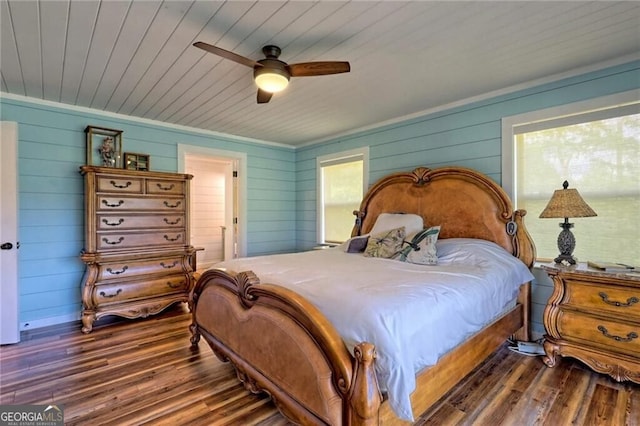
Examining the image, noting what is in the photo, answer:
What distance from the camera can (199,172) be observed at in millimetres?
6762

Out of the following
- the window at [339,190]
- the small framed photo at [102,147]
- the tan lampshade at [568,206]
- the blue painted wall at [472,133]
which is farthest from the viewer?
the window at [339,190]

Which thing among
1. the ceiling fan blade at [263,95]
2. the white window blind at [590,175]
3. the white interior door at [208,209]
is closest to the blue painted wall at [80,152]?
the white window blind at [590,175]

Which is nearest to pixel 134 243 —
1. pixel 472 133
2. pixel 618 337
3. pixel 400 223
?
pixel 400 223

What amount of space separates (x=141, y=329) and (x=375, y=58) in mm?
3497

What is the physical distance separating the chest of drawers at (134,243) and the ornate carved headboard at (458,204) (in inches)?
97.3

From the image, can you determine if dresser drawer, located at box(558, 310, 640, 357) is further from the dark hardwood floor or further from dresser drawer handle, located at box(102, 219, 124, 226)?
dresser drawer handle, located at box(102, 219, 124, 226)

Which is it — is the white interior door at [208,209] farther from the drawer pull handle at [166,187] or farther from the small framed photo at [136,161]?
the drawer pull handle at [166,187]

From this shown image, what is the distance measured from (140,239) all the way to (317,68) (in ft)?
9.23

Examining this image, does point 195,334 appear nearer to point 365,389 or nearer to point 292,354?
point 292,354

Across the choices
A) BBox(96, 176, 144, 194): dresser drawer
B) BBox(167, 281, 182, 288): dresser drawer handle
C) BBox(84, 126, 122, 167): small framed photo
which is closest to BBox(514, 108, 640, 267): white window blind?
BBox(167, 281, 182, 288): dresser drawer handle

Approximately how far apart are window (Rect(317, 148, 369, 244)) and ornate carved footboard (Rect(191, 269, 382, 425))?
2.63 m

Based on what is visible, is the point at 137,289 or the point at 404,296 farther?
the point at 137,289

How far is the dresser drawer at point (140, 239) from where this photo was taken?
327cm

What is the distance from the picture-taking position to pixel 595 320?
224 cm
